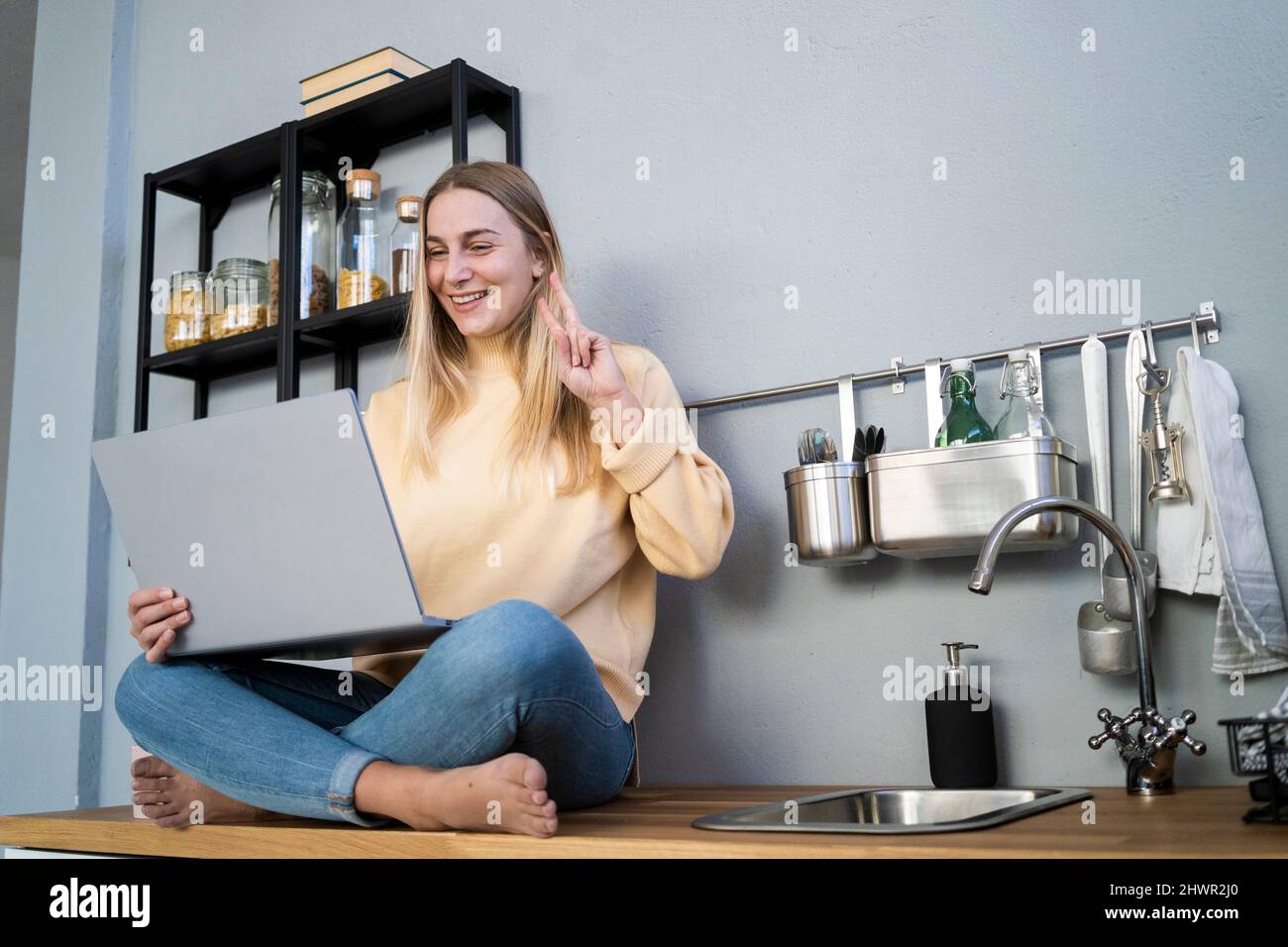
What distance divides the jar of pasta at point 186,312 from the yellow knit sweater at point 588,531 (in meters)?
0.73

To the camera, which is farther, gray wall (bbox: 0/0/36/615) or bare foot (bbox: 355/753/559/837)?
gray wall (bbox: 0/0/36/615)

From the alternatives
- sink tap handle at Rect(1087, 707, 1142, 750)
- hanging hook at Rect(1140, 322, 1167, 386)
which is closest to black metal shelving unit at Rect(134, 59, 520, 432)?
hanging hook at Rect(1140, 322, 1167, 386)

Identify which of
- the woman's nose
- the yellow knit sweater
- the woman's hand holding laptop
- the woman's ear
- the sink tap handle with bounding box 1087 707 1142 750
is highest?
the woman's ear

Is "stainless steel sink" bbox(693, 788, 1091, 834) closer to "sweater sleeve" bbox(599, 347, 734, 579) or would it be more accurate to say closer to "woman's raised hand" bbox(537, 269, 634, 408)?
"sweater sleeve" bbox(599, 347, 734, 579)

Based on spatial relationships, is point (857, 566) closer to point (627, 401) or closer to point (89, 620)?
point (627, 401)

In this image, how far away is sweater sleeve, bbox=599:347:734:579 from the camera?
4.47 ft

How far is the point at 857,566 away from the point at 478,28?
3.68ft

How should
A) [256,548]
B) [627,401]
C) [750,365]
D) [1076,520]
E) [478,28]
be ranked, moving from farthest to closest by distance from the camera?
1. [478,28]
2. [750,365]
3. [627,401]
4. [1076,520]
5. [256,548]

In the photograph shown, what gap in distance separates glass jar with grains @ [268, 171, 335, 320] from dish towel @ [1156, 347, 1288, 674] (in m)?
1.33

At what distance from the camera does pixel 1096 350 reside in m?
1.32

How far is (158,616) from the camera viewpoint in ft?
4.02

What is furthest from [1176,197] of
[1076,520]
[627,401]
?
[627,401]

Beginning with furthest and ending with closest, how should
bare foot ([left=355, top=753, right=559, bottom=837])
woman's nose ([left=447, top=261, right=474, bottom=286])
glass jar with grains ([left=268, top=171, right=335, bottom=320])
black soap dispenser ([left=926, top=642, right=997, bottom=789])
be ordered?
1. glass jar with grains ([left=268, top=171, right=335, bottom=320])
2. woman's nose ([left=447, top=261, right=474, bottom=286])
3. black soap dispenser ([left=926, top=642, right=997, bottom=789])
4. bare foot ([left=355, top=753, right=559, bottom=837])

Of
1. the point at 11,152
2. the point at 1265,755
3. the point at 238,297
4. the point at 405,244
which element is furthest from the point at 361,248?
the point at 11,152
